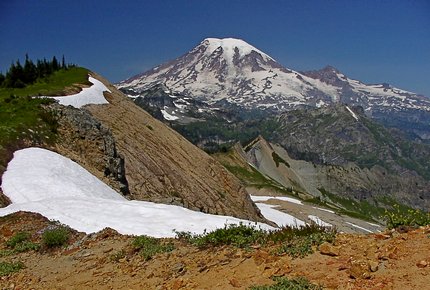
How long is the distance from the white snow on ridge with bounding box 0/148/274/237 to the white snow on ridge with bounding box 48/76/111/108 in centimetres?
1670

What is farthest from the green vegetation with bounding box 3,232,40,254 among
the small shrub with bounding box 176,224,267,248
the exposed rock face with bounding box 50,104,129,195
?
the exposed rock face with bounding box 50,104,129,195

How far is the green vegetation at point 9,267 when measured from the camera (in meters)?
12.7

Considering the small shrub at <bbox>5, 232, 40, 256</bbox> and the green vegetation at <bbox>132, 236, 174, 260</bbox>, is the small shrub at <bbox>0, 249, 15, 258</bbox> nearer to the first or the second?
the small shrub at <bbox>5, 232, 40, 256</bbox>

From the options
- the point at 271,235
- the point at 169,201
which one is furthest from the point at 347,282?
the point at 169,201

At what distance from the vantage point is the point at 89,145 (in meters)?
33.1

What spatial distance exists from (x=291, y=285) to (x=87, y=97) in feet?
135

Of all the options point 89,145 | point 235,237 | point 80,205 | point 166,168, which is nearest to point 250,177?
point 166,168

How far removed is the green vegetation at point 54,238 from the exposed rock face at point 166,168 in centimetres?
1831

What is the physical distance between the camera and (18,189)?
20.8m

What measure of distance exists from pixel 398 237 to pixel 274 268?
111 inches

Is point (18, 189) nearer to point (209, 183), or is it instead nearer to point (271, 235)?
point (271, 235)

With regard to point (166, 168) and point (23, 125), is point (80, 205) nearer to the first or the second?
point (23, 125)

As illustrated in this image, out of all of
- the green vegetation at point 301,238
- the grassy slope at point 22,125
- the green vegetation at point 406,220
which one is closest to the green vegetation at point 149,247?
Answer: the green vegetation at point 301,238

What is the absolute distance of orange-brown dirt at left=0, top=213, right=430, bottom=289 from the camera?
825 cm
